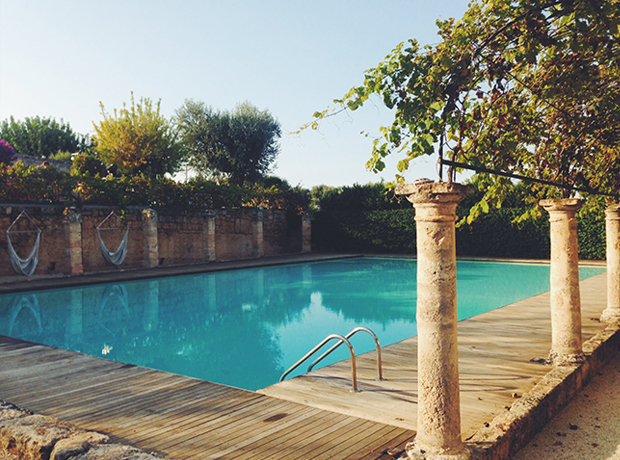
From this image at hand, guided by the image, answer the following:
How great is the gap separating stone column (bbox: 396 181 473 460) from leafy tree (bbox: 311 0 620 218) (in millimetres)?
337

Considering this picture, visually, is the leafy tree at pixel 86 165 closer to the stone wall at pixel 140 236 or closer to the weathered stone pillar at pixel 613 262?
the stone wall at pixel 140 236

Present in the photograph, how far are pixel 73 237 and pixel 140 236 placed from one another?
8.22 feet

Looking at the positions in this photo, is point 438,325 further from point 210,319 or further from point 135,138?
point 135,138

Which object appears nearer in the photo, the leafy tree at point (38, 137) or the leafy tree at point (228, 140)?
the leafy tree at point (228, 140)

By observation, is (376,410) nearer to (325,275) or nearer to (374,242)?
(325,275)

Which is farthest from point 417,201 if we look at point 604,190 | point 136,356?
point 136,356

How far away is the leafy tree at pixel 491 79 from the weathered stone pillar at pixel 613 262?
2193 millimetres

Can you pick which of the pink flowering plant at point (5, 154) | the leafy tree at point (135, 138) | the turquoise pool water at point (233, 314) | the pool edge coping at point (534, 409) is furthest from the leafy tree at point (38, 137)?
the pool edge coping at point (534, 409)

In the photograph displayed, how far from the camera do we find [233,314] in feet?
32.2

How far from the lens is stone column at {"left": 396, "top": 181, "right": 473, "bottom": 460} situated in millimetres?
2771

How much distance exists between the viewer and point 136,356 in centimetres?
709

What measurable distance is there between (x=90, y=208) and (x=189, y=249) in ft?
12.9

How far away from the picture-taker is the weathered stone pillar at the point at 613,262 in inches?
255

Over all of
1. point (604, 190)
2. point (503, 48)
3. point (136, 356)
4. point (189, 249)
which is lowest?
point (136, 356)
